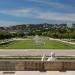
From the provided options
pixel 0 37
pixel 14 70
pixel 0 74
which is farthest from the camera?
pixel 0 37

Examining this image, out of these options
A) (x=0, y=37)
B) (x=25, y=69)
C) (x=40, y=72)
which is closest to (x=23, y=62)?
(x=25, y=69)

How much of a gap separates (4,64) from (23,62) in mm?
954

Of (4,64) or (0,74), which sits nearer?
(0,74)

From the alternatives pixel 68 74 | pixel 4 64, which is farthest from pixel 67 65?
pixel 4 64

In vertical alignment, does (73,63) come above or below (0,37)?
above

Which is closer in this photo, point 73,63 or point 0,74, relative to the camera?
point 0,74

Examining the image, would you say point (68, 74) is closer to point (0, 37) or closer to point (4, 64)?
point (4, 64)

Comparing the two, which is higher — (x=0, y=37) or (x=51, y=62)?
(x=51, y=62)

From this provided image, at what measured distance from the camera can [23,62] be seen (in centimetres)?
1273

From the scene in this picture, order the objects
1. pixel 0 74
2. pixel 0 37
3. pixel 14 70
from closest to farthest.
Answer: pixel 0 74 < pixel 14 70 < pixel 0 37

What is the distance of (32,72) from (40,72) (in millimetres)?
349

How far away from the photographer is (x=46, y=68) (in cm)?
1269

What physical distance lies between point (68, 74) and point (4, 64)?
320 centimetres

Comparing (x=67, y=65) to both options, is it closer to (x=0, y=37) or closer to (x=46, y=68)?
(x=46, y=68)
